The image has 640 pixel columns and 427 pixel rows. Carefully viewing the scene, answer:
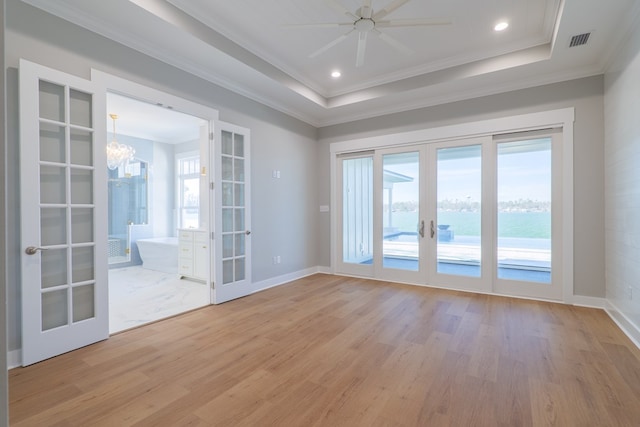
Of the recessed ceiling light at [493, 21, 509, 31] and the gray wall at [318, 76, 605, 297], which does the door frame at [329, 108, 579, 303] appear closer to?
the gray wall at [318, 76, 605, 297]

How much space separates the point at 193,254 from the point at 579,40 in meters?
5.97

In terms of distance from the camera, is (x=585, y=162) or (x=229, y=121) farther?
(x=229, y=121)

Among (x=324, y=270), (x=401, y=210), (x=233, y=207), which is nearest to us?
(x=233, y=207)

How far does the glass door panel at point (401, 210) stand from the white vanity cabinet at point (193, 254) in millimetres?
3146

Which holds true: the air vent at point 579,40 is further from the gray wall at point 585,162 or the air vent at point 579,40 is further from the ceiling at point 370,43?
the gray wall at point 585,162

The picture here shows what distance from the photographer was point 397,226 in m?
4.91

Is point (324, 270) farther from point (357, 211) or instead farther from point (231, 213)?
point (231, 213)

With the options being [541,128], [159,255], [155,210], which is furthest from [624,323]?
[155,210]

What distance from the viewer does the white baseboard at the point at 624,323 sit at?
2.57 metres

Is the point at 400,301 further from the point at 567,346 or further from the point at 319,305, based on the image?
the point at 567,346

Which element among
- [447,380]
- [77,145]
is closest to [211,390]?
[447,380]

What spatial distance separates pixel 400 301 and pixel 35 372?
144 inches

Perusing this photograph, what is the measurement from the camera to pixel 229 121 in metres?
4.00

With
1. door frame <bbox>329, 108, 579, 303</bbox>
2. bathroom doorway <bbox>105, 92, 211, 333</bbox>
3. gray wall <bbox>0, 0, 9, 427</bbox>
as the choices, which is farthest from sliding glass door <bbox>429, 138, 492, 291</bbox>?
gray wall <bbox>0, 0, 9, 427</bbox>
